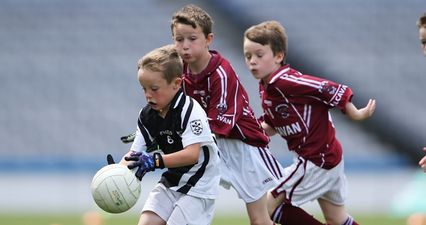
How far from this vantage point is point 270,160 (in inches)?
279

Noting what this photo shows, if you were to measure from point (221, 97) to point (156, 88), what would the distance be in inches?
33.2

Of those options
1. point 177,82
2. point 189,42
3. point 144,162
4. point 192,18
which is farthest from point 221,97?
point 144,162

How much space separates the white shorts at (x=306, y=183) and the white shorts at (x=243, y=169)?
334 mm

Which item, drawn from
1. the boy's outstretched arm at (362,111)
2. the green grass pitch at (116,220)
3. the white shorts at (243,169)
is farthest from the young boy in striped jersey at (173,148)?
the green grass pitch at (116,220)

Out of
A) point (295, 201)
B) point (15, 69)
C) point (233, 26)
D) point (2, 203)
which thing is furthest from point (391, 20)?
point (295, 201)

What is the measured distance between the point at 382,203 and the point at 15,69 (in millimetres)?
6748

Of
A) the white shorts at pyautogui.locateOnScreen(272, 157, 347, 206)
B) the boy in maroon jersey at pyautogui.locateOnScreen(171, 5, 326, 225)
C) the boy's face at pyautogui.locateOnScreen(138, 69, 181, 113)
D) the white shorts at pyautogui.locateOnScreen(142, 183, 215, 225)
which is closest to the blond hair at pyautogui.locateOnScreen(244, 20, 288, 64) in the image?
the boy in maroon jersey at pyautogui.locateOnScreen(171, 5, 326, 225)

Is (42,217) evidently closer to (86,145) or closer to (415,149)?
(86,145)

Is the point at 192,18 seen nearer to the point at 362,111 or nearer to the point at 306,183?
the point at 362,111

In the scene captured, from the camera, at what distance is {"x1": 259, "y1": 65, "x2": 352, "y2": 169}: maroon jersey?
7.07m

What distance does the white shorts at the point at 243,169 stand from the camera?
22.8 feet

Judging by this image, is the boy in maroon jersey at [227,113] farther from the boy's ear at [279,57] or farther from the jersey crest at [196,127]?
the jersey crest at [196,127]

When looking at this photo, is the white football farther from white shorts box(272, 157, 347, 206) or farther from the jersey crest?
Result: white shorts box(272, 157, 347, 206)

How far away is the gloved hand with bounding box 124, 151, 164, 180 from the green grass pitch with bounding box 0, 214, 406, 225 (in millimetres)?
4456
